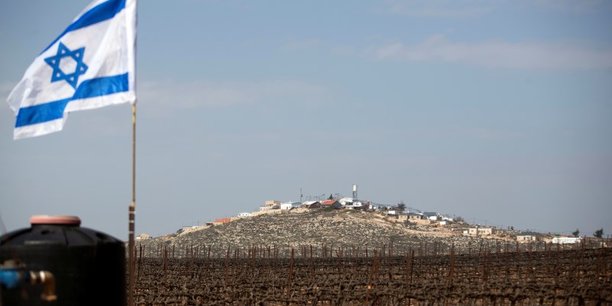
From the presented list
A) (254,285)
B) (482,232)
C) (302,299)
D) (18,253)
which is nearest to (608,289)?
(302,299)

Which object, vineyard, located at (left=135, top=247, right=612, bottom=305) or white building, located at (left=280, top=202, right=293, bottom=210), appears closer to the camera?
vineyard, located at (left=135, top=247, right=612, bottom=305)

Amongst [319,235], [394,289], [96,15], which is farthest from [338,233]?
[96,15]

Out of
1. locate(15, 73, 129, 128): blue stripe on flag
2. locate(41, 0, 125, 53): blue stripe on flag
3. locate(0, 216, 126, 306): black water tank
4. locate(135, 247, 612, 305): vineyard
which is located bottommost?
locate(135, 247, 612, 305): vineyard

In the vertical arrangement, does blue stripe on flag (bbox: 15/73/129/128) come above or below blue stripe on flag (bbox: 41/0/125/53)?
below

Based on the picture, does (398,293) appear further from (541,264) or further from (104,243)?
(541,264)

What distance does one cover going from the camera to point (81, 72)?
10625 millimetres

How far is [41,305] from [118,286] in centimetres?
80

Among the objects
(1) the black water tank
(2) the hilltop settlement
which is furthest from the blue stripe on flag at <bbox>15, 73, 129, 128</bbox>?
(2) the hilltop settlement

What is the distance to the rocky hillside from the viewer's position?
74.5 meters

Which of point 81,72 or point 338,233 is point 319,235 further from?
point 81,72

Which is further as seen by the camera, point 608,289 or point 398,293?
point 398,293

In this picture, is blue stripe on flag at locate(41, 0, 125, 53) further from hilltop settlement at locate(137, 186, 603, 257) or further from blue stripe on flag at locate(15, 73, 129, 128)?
hilltop settlement at locate(137, 186, 603, 257)

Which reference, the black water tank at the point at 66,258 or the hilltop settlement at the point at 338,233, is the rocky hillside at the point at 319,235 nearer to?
the hilltop settlement at the point at 338,233

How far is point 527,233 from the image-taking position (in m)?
91.3
